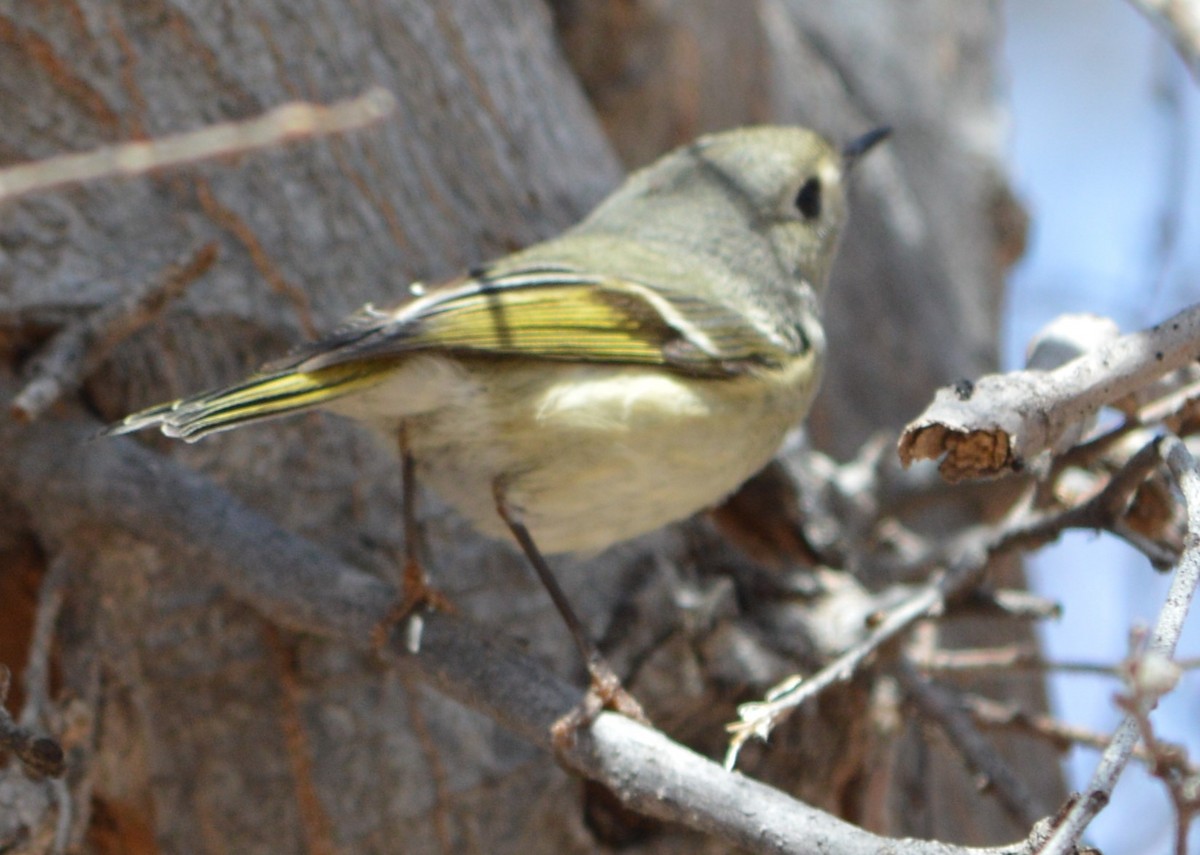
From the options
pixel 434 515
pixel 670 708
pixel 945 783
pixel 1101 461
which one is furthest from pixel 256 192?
pixel 945 783

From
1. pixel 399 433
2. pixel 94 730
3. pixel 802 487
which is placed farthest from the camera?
pixel 802 487

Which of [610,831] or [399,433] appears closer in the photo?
[399,433]

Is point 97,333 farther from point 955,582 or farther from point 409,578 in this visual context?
point 955,582

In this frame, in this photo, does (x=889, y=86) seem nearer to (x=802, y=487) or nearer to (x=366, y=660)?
(x=802, y=487)

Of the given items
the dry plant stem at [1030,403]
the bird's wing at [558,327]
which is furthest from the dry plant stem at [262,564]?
the dry plant stem at [1030,403]

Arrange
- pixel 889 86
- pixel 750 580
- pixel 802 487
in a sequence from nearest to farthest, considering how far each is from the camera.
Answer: pixel 750 580, pixel 802 487, pixel 889 86

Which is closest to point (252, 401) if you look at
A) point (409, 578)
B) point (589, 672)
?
point (409, 578)
